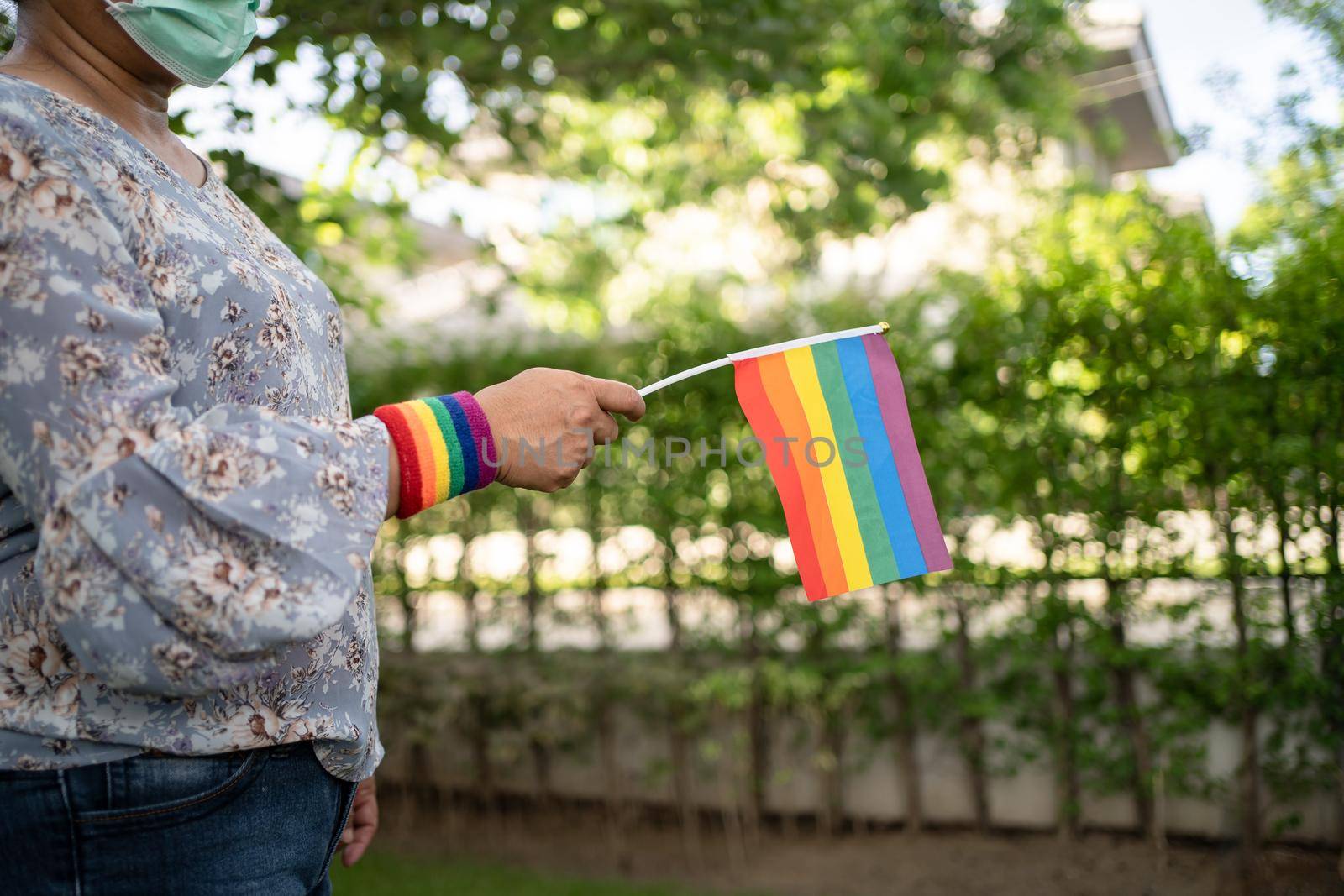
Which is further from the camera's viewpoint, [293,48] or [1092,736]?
[1092,736]

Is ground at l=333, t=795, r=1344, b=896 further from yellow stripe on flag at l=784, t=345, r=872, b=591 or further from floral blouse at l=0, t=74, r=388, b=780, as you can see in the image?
floral blouse at l=0, t=74, r=388, b=780

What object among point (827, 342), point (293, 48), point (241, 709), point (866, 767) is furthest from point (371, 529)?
point (866, 767)

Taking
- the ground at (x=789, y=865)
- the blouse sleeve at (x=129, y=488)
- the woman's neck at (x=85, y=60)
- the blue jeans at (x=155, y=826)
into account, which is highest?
the woman's neck at (x=85, y=60)

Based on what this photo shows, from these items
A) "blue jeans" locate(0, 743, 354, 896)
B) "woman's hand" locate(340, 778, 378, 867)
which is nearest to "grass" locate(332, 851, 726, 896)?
"woman's hand" locate(340, 778, 378, 867)

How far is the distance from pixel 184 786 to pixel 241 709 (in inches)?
3.5

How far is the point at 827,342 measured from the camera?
1.69m

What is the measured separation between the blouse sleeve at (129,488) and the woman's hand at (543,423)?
0.26 meters

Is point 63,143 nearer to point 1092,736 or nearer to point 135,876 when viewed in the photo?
point 135,876

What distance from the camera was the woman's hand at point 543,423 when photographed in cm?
115

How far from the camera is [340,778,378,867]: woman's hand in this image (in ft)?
5.39

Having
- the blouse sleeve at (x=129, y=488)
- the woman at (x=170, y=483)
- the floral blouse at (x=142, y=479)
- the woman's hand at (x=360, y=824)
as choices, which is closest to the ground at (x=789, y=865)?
the woman's hand at (x=360, y=824)

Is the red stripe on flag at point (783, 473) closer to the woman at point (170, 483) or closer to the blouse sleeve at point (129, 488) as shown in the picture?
the woman at point (170, 483)

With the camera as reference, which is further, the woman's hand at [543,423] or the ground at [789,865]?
the ground at [789,865]

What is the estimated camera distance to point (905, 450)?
171 cm
